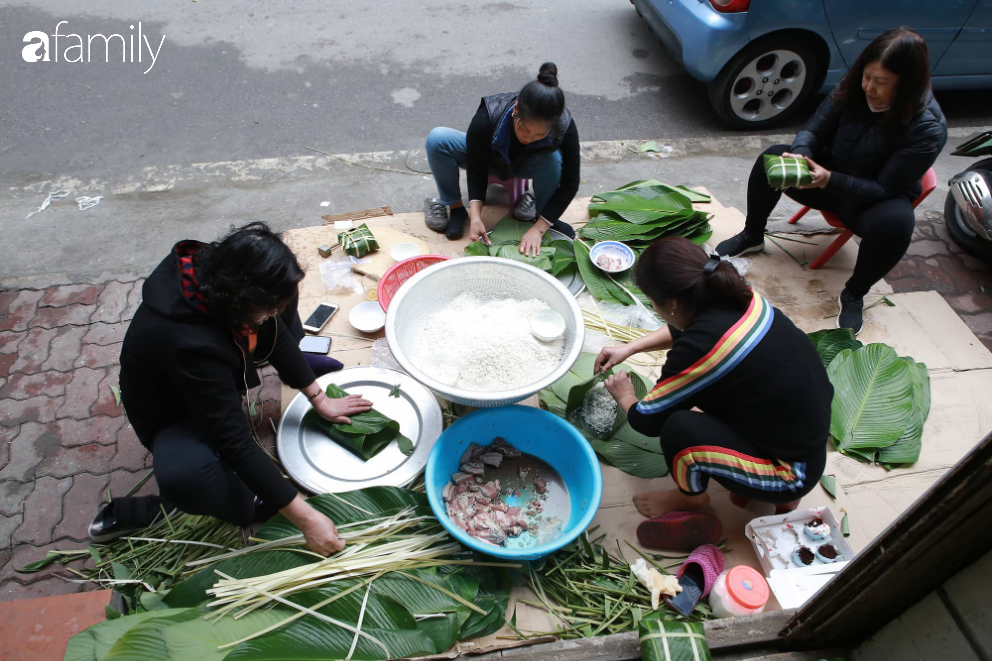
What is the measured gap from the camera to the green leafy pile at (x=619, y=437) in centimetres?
217

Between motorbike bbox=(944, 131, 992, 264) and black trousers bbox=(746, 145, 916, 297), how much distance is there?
731 mm

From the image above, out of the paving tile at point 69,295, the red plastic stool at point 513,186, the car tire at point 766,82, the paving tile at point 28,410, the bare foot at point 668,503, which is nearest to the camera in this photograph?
the bare foot at point 668,503

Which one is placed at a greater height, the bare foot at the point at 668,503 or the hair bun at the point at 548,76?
the hair bun at the point at 548,76

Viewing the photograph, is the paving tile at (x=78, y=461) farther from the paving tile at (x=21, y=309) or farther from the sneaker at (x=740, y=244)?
the sneaker at (x=740, y=244)

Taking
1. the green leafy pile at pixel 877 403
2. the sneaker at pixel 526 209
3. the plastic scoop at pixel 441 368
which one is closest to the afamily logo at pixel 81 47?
the sneaker at pixel 526 209

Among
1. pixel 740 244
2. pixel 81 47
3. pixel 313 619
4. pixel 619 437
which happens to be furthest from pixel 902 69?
pixel 81 47

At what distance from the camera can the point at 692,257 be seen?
67.2 inches

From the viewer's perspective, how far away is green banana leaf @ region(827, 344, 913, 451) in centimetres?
227

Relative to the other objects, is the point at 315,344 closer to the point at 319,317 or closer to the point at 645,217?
the point at 319,317

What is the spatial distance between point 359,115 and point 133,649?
385 cm

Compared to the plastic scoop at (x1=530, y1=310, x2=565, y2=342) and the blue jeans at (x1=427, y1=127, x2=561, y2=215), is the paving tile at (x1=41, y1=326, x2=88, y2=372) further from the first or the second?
the plastic scoop at (x1=530, y1=310, x2=565, y2=342)

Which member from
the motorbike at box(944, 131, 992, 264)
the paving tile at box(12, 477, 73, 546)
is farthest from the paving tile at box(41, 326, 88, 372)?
the motorbike at box(944, 131, 992, 264)

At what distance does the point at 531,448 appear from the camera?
2152 millimetres

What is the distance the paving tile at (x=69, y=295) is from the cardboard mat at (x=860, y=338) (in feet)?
3.47
